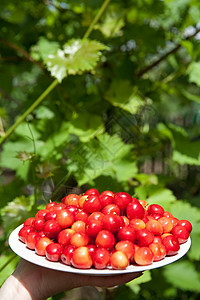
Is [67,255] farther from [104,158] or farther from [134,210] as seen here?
[104,158]

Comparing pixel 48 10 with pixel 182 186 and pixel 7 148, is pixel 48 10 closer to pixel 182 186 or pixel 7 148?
pixel 7 148

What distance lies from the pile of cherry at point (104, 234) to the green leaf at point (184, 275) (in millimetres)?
1221

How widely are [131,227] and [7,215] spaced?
63 cm

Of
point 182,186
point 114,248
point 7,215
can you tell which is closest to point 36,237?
point 114,248

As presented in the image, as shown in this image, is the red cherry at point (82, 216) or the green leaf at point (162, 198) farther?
the green leaf at point (162, 198)

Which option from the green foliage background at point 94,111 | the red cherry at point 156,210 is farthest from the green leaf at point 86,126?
the red cherry at point 156,210

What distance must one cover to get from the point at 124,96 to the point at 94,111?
0.67 feet

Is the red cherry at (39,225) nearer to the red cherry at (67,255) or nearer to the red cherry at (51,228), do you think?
the red cherry at (51,228)

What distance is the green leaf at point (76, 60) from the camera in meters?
1.21

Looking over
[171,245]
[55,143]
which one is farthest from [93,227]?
[55,143]

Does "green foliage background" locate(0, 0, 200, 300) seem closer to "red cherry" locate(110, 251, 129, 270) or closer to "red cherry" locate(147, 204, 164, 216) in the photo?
"red cherry" locate(147, 204, 164, 216)

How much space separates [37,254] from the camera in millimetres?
876

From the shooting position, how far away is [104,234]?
0.84m

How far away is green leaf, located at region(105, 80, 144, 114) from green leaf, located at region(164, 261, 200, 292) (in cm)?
112
